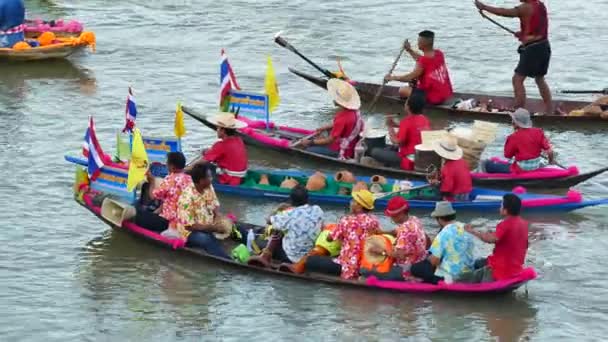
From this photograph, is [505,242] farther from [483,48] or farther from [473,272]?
[483,48]

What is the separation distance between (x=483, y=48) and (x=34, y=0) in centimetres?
875

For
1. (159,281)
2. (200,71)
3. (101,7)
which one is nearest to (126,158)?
(159,281)

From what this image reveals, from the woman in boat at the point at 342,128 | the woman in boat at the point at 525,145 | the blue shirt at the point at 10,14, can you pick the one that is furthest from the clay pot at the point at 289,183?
the blue shirt at the point at 10,14

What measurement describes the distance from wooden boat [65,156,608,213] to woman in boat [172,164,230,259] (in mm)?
1321

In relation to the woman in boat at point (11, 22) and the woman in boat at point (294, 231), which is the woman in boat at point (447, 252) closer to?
the woman in boat at point (294, 231)

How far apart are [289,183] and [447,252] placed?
3.53 metres

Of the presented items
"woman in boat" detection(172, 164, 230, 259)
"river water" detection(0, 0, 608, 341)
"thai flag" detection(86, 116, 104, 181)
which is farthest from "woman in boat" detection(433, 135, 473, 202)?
"thai flag" detection(86, 116, 104, 181)

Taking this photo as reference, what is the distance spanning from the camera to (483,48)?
22406 millimetres

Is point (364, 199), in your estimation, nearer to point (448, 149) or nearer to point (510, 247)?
point (510, 247)

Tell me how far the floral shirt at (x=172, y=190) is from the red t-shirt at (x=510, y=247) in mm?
3157

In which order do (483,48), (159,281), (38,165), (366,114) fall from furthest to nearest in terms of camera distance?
1. (483,48)
2. (366,114)
3. (38,165)
4. (159,281)

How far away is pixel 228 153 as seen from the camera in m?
14.9

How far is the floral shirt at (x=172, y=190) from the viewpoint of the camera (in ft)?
42.6

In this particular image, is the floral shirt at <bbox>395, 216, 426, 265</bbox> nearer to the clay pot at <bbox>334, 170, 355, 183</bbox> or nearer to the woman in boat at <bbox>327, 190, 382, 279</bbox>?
the woman in boat at <bbox>327, 190, 382, 279</bbox>
